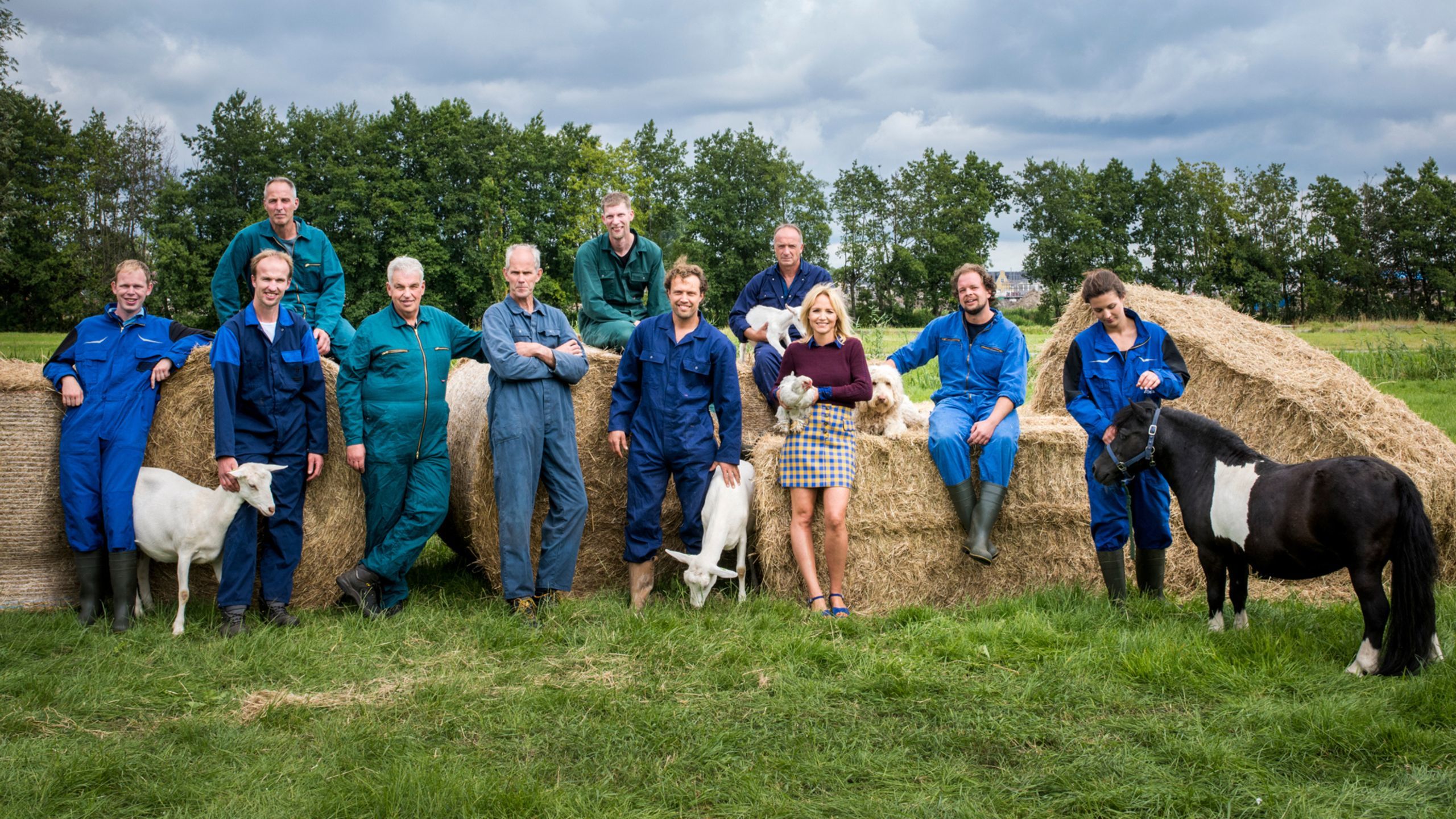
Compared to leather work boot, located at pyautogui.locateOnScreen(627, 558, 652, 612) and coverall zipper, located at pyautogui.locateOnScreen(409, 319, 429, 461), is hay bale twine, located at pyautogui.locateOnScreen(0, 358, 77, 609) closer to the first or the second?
coverall zipper, located at pyautogui.locateOnScreen(409, 319, 429, 461)

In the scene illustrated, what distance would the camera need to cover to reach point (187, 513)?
5.80m

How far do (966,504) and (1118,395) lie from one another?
4.09 ft

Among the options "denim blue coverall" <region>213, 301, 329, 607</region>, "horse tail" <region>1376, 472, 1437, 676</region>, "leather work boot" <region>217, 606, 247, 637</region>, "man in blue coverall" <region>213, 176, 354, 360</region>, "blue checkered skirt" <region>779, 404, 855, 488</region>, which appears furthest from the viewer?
"man in blue coverall" <region>213, 176, 354, 360</region>

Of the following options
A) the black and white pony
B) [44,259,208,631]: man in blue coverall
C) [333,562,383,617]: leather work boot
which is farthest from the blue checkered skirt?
[44,259,208,631]: man in blue coverall

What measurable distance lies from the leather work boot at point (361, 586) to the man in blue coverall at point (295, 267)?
1638 mm

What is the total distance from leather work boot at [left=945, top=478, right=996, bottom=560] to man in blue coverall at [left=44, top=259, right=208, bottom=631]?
5.35m

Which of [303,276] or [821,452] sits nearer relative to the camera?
[821,452]

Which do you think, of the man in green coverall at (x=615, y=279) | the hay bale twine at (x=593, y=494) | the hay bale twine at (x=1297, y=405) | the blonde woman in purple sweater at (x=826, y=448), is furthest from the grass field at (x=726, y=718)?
the man in green coverall at (x=615, y=279)

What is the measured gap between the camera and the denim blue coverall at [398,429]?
602cm

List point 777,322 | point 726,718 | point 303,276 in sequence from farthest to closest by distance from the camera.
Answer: point 777,322, point 303,276, point 726,718

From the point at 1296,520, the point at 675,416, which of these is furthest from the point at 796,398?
the point at 1296,520

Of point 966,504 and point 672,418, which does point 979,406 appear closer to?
point 966,504

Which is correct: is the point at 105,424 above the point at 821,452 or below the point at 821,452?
above

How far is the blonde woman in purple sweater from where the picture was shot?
6.20m
